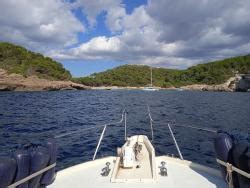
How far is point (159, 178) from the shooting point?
18.5 ft

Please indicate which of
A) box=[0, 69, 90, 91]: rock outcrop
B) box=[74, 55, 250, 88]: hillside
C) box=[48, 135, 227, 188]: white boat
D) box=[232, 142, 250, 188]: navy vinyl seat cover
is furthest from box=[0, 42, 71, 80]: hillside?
box=[232, 142, 250, 188]: navy vinyl seat cover

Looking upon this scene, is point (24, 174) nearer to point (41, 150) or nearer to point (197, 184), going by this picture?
point (41, 150)

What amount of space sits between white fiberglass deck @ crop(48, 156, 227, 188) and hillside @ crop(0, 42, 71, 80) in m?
95.7

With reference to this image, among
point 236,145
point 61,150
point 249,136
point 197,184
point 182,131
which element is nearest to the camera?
point 236,145

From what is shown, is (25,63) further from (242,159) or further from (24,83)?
(242,159)

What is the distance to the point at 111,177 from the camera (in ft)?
18.5

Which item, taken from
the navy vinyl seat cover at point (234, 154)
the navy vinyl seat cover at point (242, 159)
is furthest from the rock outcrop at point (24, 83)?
the navy vinyl seat cover at point (242, 159)

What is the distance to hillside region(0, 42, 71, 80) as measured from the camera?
3982 inches

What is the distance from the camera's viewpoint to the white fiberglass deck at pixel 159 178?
535 centimetres

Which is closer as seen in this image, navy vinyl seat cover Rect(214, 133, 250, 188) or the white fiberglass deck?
navy vinyl seat cover Rect(214, 133, 250, 188)

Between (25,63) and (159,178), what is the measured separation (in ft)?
351

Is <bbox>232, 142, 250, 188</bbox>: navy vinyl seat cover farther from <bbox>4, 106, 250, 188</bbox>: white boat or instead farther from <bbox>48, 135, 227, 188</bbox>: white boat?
<bbox>48, 135, 227, 188</bbox>: white boat

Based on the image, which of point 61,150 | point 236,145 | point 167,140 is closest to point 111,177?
point 236,145

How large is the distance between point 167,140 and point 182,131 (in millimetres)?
2692
